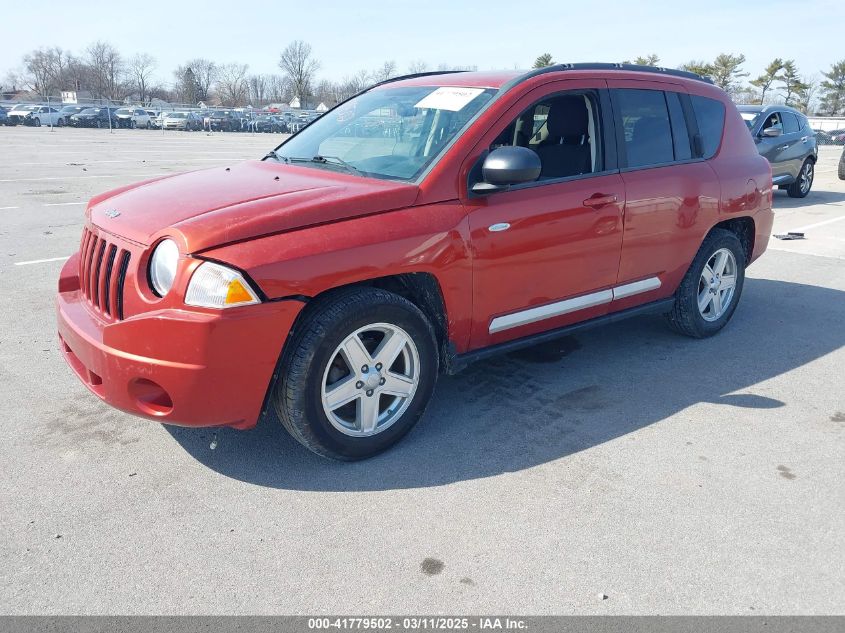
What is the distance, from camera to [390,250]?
3338mm

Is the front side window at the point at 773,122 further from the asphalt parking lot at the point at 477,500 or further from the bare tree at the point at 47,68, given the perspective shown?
the bare tree at the point at 47,68

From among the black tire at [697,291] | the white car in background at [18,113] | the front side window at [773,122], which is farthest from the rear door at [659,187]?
the white car in background at [18,113]

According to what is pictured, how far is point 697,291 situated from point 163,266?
3.84m

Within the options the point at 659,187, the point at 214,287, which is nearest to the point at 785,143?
the point at 659,187

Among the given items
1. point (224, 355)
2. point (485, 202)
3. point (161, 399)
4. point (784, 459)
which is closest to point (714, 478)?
point (784, 459)

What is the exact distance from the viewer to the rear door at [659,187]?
450 cm

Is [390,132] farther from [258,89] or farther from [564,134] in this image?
[258,89]

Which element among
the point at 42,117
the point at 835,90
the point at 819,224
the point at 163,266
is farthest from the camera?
the point at 835,90

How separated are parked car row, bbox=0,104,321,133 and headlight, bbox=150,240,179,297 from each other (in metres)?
37.8

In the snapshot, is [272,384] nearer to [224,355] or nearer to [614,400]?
[224,355]

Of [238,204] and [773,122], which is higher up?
[773,122]

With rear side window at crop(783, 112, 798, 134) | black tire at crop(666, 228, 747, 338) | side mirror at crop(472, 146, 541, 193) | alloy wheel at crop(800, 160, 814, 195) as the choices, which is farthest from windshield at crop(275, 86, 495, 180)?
alloy wheel at crop(800, 160, 814, 195)

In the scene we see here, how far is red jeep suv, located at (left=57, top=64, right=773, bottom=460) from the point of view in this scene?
3.00m

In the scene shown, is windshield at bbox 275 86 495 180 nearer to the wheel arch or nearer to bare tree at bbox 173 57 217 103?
the wheel arch
